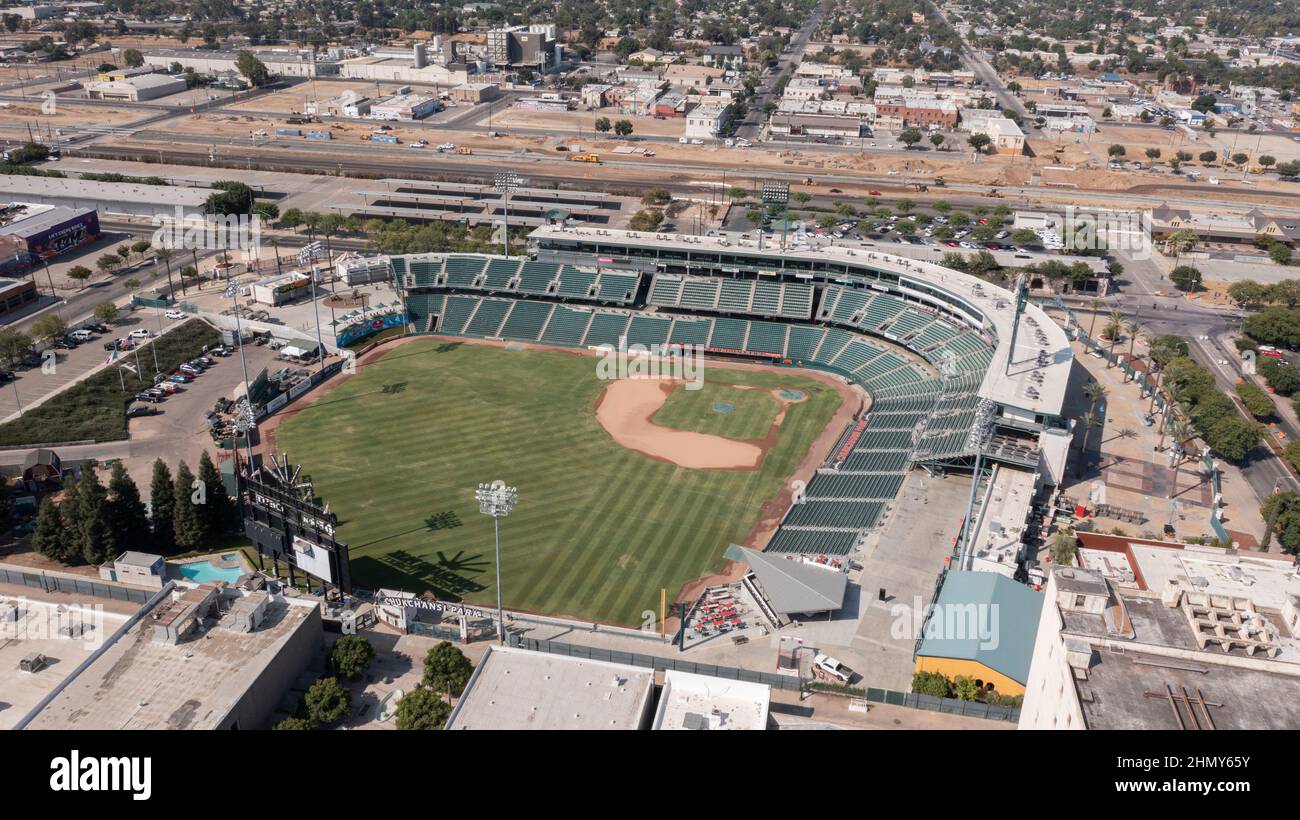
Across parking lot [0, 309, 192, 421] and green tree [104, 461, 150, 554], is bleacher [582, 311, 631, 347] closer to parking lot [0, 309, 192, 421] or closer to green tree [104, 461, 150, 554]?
parking lot [0, 309, 192, 421]

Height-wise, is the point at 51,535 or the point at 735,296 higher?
the point at 735,296

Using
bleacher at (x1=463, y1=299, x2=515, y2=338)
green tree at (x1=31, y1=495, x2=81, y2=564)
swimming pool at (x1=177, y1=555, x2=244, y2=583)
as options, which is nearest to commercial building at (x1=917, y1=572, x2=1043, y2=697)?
swimming pool at (x1=177, y1=555, x2=244, y2=583)

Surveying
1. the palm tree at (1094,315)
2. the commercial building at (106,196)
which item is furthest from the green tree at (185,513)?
the palm tree at (1094,315)

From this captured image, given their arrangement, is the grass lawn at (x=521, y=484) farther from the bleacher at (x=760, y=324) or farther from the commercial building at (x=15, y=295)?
the commercial building at (x=15, y=295)

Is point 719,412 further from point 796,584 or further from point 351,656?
point 351,656

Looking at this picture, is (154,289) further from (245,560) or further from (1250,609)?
(1250,609)

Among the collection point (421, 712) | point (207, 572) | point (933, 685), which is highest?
point (421, 712)

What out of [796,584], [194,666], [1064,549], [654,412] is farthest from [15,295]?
[1064,549]
